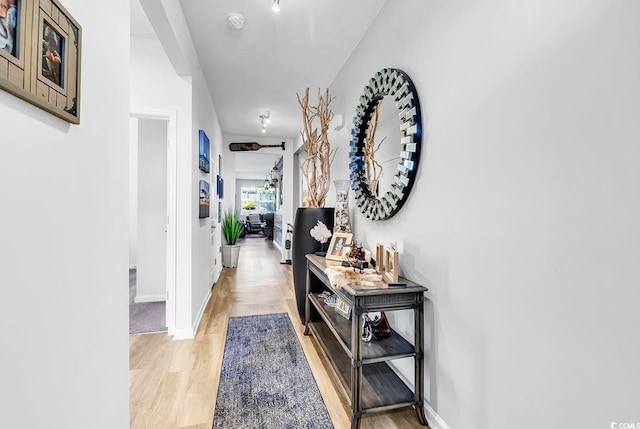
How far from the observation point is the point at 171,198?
8.80ft

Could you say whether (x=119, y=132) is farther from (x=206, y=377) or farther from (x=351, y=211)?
(x=351, y=211)

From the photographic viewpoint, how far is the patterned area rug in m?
1.63

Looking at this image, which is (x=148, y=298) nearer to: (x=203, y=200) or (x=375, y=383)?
(x=203, y=200)

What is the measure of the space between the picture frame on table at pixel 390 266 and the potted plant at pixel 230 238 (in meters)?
4.24

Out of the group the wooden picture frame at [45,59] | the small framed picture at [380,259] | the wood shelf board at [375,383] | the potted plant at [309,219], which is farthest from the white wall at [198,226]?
the wooden picture frame at [45,59]

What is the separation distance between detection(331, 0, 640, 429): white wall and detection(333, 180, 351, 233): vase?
909 mm

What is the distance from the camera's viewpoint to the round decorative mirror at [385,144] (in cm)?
171

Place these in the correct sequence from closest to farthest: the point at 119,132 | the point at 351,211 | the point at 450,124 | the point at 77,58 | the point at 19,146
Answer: the point at 19,146
the point at 77,58
the point at 119,132
the point at 450,124
the point at 351,211

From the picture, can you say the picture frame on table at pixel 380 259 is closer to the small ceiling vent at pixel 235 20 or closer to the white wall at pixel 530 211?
the white wall at pixel 530 211

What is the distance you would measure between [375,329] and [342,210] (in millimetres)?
1046

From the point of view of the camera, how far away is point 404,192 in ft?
5.77

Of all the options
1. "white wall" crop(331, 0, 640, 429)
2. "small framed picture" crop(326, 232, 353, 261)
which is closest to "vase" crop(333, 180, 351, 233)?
"small framed picture" crop(326, 232, 353, 261)

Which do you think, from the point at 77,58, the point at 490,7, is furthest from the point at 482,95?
the point at 77,58

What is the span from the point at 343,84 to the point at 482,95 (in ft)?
6.52
